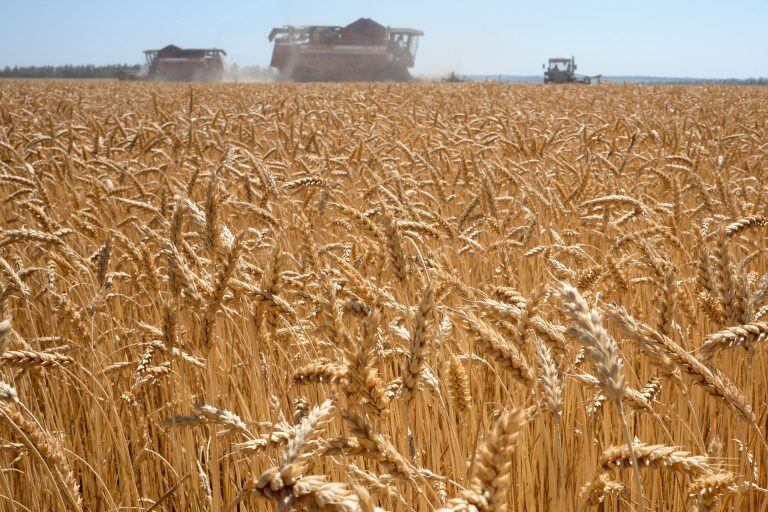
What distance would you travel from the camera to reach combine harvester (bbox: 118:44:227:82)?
144ft

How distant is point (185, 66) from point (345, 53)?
1165 cm

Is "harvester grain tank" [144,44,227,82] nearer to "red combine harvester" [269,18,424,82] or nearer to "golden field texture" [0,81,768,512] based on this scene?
"red combine harvester" [269,18,424,82]

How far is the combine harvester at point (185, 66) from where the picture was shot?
144 ft

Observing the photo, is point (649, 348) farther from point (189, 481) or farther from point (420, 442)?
point (189, 481)

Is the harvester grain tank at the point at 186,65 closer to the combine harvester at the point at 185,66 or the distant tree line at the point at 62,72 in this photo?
the combine harvester at the point at 185,66

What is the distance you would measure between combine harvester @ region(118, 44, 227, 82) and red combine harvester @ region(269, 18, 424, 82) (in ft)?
14.2

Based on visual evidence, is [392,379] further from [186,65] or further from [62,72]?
[62,72]

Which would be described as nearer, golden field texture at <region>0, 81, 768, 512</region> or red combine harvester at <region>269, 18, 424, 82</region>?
golden field texture at <region>0, 81, 768, 512</region>

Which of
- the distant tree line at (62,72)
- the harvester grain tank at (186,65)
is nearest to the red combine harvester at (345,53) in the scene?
the harvester grain tank at (186,65)

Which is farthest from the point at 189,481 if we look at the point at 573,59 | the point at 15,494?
the point at 573,59

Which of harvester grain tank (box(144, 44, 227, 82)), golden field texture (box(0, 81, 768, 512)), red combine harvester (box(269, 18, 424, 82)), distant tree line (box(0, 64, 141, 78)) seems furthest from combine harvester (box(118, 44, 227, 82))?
golden field texture (box(0, 81, 768, 512))

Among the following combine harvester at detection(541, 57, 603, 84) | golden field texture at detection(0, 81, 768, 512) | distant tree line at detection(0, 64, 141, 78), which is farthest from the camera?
distant tree line at detection(0, 64, 141, 78)

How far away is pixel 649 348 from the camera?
3.62ft

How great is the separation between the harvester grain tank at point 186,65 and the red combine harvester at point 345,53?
4306 mm
